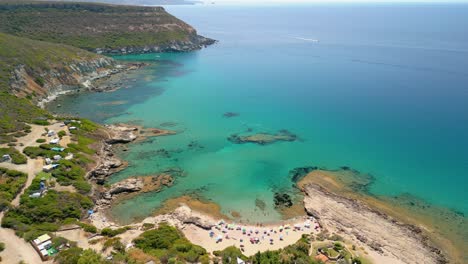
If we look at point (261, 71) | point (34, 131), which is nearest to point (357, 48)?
point (261, 71)

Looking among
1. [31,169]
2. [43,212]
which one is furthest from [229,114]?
[43,212]

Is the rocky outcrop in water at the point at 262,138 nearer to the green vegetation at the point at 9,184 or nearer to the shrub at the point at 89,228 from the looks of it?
the shrub at the point at 89,228

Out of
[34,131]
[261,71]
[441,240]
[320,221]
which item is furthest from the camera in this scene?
[261,71]

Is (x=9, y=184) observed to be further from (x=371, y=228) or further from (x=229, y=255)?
(x=371, y=228)

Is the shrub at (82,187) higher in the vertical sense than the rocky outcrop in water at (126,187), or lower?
higher

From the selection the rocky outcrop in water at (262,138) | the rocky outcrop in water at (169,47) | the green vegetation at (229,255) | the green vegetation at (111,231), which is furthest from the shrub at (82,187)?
the rocky outcrop in water at (169,47)

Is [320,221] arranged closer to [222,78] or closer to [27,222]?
[27,222]

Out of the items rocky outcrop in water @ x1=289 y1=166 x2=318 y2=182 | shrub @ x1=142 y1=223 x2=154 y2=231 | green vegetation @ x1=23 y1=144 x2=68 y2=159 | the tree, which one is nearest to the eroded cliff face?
green vegetation @ x1=23 y1=144 x2=68 y2=159

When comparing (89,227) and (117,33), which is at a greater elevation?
(117,33)
